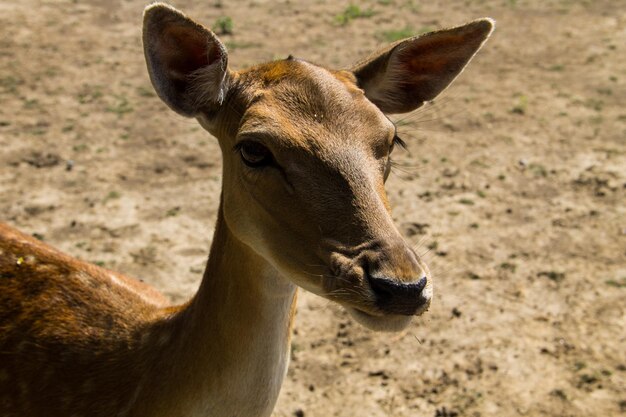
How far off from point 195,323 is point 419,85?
1.55 metres

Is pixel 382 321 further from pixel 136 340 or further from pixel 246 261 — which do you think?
pixel 136 340

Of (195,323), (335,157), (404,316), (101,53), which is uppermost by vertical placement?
(335,157)

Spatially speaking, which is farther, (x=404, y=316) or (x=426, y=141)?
(x=426, y=141)

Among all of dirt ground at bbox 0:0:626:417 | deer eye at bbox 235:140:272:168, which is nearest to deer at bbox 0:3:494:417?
deer eye at bbox 235:140:272:168

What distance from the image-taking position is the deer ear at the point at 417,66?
3.62 meters

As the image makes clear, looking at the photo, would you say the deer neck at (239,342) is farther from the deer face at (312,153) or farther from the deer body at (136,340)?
the deer face at (312,153)

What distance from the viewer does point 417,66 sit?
3.75 metres

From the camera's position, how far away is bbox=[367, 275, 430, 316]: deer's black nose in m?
2.60

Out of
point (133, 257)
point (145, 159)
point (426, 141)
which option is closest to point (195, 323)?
point (133, 257)

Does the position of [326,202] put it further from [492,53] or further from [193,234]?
[492,53]

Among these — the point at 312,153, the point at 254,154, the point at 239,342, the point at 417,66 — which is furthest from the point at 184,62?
the point at 239,342

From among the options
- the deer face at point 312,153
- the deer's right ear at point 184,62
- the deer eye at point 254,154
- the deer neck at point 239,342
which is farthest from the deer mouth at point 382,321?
the deer's right ear at point 184,62

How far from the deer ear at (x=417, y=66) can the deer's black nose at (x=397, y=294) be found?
4.19 ft

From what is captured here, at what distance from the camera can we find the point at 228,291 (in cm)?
333
